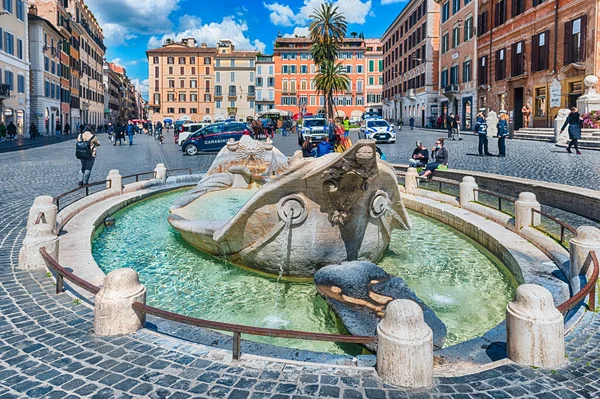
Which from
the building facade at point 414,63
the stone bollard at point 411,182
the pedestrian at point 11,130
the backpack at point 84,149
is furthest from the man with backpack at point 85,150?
the building facade at point 414,63

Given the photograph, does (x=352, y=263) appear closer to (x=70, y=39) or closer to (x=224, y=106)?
(x=70, y=39)

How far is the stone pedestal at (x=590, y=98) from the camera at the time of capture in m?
24.6

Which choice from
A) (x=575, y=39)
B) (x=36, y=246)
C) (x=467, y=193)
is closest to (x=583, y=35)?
(x=575, y=39)

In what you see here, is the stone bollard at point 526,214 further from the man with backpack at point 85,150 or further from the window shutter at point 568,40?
the window shutter at point 568,40

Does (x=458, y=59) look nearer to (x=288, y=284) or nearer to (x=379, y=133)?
(x=379, y=133)

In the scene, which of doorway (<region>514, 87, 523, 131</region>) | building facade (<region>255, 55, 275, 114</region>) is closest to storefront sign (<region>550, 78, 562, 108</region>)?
doorway (<region>514, 87, 523, 131</region>)

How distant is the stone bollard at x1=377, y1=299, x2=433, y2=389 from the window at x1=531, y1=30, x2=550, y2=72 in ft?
105

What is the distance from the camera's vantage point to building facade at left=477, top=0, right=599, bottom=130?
2741 centimetres

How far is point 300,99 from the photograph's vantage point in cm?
8881

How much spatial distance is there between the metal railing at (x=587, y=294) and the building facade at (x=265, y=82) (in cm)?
8641

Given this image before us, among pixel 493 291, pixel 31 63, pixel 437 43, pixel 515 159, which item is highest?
pixel 437 43

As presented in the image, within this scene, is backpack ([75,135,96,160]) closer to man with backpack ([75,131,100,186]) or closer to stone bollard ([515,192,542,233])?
man with backpack ([75,131,100,186])

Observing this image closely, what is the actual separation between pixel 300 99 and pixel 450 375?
87127 mm

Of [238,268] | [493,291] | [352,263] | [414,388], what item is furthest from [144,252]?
[414,388]
